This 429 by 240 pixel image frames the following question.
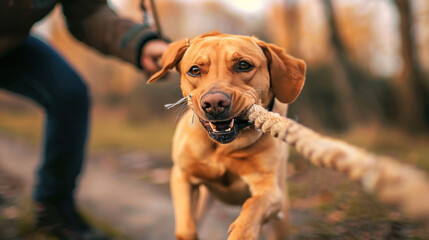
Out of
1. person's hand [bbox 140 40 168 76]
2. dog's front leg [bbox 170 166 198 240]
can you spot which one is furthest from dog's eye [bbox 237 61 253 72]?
person's hand [bbox 140 40 168 76]

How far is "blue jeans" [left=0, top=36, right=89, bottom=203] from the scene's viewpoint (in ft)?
9.12

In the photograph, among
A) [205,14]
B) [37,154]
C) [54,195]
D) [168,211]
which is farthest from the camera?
[205,14]

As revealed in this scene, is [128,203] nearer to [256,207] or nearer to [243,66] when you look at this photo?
[256,207]

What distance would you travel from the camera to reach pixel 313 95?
7059 millimetres

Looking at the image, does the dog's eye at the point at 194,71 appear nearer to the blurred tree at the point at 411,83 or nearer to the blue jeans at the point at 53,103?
the blue jeans at the point at 53,103

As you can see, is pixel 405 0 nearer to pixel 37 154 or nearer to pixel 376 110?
pixel 376 110

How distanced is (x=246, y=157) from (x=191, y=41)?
0.61 m

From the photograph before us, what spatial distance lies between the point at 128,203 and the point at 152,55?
7.24 ft

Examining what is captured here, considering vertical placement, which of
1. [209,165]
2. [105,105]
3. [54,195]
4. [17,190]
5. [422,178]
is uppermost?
[422,178]

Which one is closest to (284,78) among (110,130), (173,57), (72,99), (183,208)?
(173,57)

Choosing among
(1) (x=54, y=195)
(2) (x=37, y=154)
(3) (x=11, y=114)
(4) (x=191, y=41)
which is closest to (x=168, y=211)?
(1) (x=54, y=195)

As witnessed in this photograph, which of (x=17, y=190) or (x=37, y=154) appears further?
(x=37, y=154)

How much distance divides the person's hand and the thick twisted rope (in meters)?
1.21

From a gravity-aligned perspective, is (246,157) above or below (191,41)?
below
